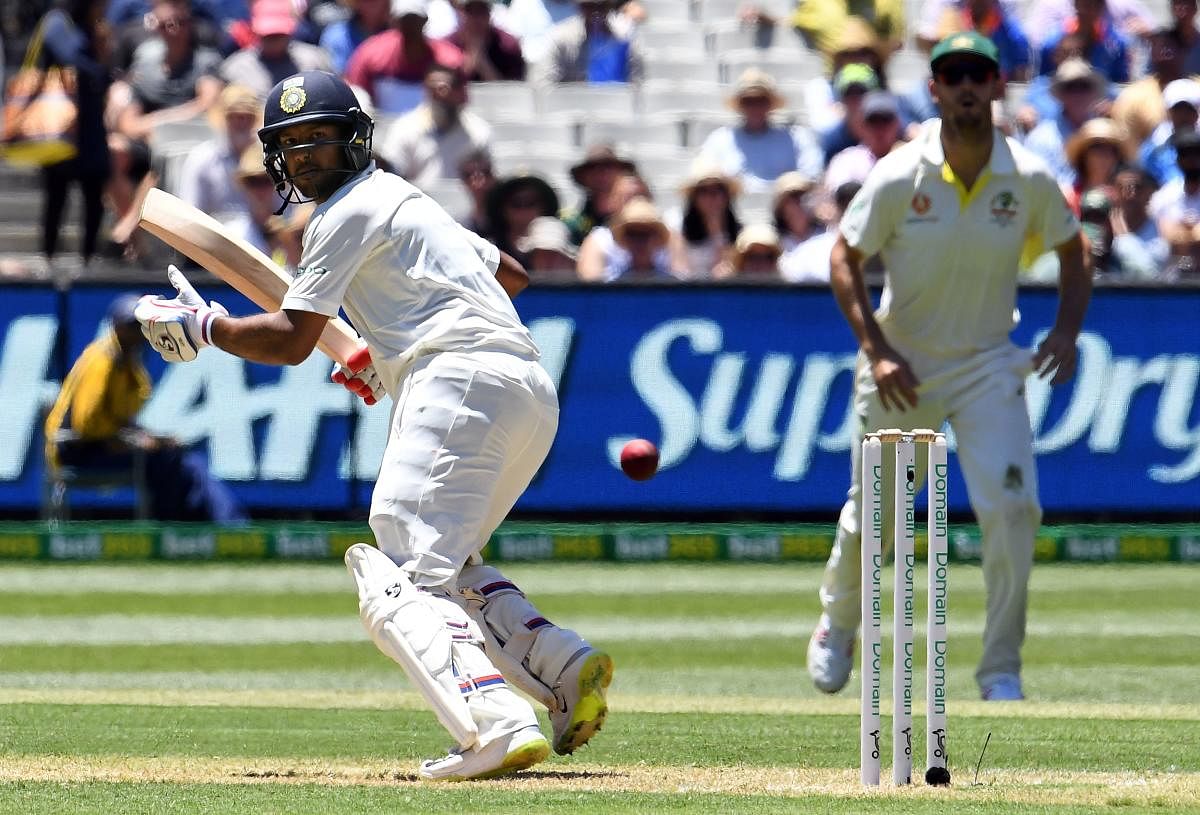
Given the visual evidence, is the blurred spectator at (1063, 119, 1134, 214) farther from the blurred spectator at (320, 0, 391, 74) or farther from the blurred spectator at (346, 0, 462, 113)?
the blurred spectator at (320, 0, 391, 74)

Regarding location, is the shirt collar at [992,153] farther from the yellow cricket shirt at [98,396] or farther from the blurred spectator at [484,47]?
the blurred spectator at [484,47]

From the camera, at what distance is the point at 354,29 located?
656 inches

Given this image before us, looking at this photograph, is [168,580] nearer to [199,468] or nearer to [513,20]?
[199,468]

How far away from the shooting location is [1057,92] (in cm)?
1559

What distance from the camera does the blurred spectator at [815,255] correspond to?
45.6 ft

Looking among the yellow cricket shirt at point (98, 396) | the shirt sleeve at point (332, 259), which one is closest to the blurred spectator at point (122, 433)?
the yellow cricket shirt at point (98, 396)

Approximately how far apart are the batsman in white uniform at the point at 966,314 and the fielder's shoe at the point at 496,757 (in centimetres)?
258

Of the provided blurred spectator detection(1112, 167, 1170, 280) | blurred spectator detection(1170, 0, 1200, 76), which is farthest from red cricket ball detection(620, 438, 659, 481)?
blurred spectator detection(1170, 0, 1200, 76)

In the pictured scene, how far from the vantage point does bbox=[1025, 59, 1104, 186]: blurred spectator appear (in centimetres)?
1534

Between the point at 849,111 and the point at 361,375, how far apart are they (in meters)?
9.57

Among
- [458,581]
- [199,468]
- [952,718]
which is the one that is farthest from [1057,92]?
[458,581]

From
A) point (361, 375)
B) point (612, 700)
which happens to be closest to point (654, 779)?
point (361, 375)

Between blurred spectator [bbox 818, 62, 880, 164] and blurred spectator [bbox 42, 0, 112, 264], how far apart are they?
4765 mm

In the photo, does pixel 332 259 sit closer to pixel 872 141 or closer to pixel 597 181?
pixel 597 181
